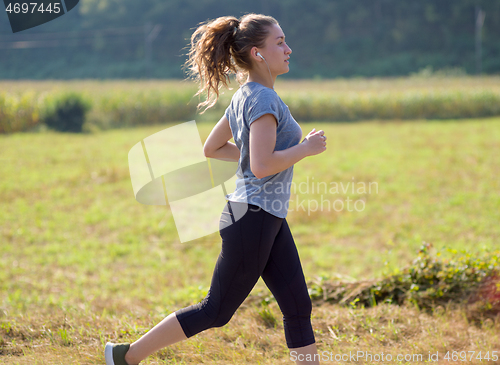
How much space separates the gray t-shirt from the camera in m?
1.51

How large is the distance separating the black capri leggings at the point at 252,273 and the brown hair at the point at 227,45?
532mm

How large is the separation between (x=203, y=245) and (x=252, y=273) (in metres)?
3.49

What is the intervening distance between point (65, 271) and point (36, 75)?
3490 centimetres

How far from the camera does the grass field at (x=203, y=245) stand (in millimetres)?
2293

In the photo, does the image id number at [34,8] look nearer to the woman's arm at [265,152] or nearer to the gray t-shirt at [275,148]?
the gray t-shirt at [275,148]

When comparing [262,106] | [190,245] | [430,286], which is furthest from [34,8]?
[190,245]

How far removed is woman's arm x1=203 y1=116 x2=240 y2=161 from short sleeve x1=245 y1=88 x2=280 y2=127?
0.31 m

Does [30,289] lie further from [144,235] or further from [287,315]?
[287,315]

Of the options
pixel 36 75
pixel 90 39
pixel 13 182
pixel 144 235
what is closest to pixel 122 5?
pixel 90 39

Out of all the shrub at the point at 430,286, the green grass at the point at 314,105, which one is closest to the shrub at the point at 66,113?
the green grass at the point at 314,105

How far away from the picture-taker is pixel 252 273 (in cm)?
160

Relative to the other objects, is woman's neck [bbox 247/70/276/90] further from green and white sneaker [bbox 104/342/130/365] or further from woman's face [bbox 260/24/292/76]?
green and white sneaker [bbox 104/342/130/365]
